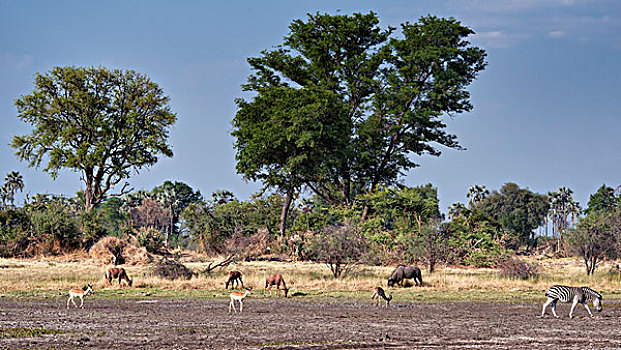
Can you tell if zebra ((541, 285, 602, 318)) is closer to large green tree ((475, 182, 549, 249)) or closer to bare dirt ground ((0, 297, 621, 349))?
bare dirt ground ((0, 297, 621, 349))

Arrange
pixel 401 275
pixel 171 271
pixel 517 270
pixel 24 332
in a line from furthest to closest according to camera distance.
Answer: pixel 517 270 → pixel 171 271 → pixel 401 275 → pixel 24 332

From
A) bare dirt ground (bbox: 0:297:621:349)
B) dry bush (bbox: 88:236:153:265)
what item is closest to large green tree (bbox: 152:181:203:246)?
dry bush (bbox: 88:236:153:265)

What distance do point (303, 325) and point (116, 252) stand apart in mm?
28909

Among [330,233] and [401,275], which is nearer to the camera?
[401,275]

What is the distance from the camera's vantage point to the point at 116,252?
1849 inches

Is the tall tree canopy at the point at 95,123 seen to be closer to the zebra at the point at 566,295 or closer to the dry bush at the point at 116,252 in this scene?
the dry bush at the point at 116,252

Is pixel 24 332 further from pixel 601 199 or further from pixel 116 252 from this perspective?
pixel 601 199

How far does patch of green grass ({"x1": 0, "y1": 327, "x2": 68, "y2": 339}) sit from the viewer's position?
17.8 m

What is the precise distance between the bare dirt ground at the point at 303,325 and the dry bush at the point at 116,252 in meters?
18.4

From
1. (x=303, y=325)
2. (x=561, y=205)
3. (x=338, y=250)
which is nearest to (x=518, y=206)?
(x=561, y=205)

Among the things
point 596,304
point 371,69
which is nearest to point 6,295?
point 596,304

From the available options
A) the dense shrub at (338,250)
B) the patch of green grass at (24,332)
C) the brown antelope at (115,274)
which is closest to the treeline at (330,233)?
the dense shrub at (338,250)

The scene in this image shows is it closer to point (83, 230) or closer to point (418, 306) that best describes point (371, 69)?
point (83, 230)

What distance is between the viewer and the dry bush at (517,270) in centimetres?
3828
